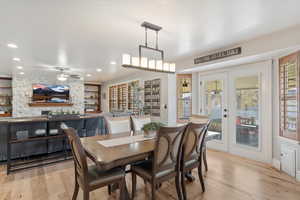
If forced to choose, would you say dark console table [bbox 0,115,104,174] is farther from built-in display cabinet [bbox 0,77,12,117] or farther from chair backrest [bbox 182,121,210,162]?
built-in display cabinet [bbox 0,77,12,117]

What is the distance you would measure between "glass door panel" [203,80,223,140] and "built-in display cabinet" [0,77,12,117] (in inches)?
328

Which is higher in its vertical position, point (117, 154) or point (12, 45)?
point (12, 45)

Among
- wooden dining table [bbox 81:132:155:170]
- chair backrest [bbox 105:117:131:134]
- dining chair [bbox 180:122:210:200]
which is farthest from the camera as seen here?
chair backrest [bbox 105:117:131:134]

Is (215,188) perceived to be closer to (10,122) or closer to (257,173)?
(257,173)

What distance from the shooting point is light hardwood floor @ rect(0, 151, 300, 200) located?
7.28 feet

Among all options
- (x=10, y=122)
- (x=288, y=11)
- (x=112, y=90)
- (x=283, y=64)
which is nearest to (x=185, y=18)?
(x=288, y=11)

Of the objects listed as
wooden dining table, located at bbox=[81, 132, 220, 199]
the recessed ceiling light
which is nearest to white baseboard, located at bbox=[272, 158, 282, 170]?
wooden dining table, located at bbox=[81, 132, 220, 199]

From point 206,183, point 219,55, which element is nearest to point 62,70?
point 219,55


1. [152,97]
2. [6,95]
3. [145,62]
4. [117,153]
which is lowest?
[117,153]

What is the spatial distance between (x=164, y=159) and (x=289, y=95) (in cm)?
265

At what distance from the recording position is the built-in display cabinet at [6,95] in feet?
23.1

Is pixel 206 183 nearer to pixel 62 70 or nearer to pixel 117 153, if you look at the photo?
pixel 117 153

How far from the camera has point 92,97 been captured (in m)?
9.57

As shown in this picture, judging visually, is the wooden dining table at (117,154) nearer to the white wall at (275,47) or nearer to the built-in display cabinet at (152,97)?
the white wall at (275,47)
